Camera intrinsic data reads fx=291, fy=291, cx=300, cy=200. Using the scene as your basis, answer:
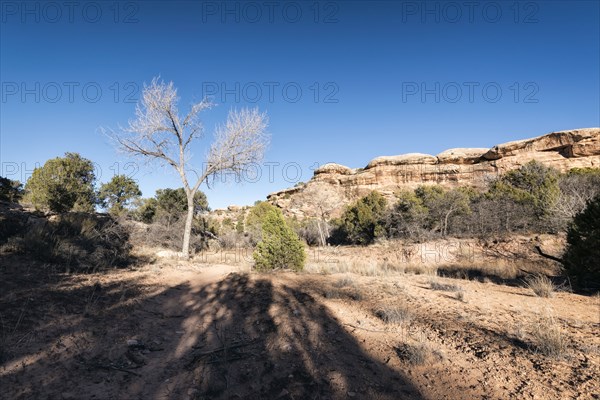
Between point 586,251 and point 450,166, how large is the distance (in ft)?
125

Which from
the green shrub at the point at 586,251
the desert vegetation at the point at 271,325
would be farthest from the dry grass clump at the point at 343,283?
the green shrub at the point at 586,251

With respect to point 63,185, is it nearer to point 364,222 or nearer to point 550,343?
point 364,222

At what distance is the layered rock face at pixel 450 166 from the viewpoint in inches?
1340

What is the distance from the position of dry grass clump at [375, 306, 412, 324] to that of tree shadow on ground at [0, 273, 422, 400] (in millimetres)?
814

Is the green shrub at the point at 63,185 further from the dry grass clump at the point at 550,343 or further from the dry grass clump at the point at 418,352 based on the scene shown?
the dry grass clump at the point at 550,343

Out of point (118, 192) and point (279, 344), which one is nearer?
point (279, 344)

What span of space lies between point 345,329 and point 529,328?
2653 millimetres

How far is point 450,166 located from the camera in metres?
41.9

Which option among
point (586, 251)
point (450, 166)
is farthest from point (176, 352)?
point (450, 166)

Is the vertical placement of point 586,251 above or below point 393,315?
above

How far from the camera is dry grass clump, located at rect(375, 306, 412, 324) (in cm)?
448

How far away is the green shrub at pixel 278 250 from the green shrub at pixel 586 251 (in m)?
7.36

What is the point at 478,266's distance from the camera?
472 inches

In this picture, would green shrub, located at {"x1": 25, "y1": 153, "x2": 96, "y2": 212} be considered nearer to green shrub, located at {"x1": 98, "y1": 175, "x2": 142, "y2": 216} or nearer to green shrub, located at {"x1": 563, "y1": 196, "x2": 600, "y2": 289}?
green shrub, located at {"x1": 98, "y1": 175, "x2": 142, "y2": 216}
